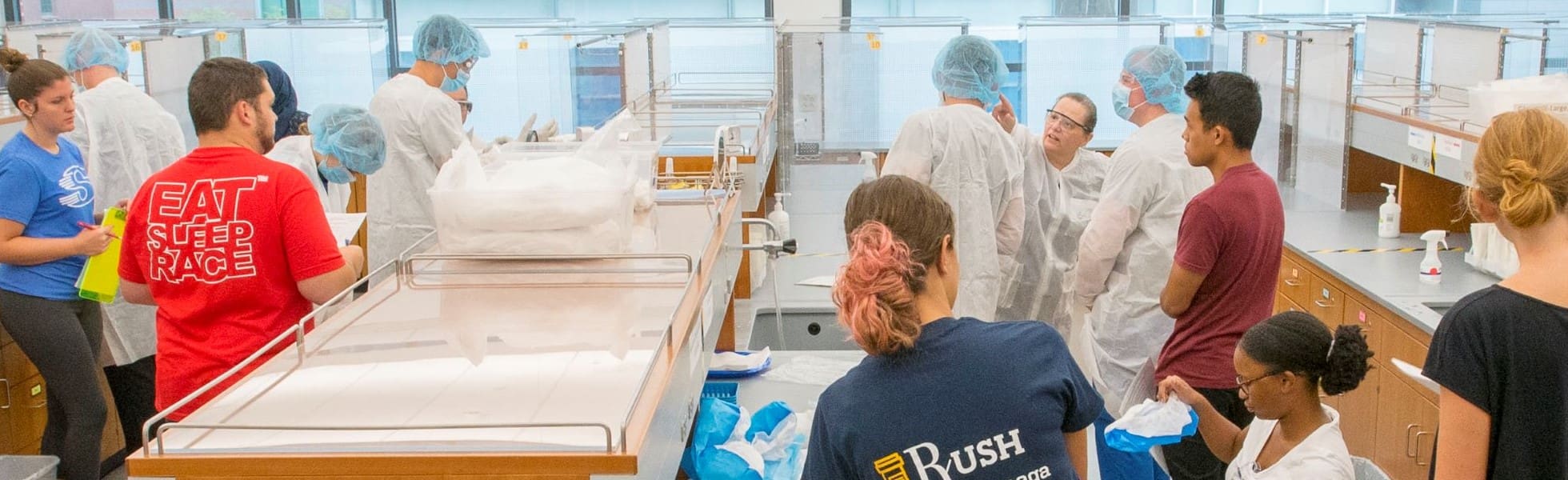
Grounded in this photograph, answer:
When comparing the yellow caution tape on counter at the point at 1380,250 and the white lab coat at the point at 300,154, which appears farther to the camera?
the yellow caution tape on counter at the point at 1380,250

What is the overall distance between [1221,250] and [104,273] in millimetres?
2139

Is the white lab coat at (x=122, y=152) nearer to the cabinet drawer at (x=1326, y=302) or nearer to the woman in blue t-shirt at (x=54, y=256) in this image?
the woman in blue t-shirt at (x=54, y=256)

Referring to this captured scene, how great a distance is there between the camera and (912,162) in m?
3.08

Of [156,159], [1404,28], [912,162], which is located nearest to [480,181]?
[912,162]

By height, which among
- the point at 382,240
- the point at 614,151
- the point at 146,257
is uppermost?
the point at 614,151

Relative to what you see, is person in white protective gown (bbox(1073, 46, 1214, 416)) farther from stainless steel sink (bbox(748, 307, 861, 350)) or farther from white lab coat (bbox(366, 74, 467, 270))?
white lab coat (bbox(366, 74, 467, 270))

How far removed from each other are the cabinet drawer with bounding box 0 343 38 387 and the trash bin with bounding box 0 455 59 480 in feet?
2.97

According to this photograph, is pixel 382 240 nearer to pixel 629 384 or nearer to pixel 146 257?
A: pixel 146 257

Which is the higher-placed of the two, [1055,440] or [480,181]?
[480,181]

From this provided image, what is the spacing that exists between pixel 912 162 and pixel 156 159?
204cm

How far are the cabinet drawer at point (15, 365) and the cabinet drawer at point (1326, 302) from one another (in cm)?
345

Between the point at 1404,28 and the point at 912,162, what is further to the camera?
the point at 1404,28

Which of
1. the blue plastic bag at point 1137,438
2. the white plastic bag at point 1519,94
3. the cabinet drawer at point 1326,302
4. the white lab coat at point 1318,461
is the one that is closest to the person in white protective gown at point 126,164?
the blue plastic bag at point 1137,438

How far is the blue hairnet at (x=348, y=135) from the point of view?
292 centimetres
